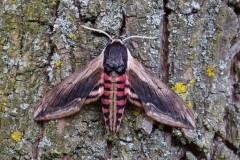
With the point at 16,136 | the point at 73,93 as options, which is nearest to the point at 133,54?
the point at 73,93

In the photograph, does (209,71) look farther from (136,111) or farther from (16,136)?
(16,136)

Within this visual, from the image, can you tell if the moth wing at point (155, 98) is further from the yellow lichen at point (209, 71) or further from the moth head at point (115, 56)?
the yellow lichen at point (209, 71)

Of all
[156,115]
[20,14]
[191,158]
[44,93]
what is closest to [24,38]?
[20,14]

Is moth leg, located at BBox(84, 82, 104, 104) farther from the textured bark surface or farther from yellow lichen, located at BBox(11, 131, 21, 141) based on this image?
yellow lichen, located at BBox(11, 131, 21, 141)

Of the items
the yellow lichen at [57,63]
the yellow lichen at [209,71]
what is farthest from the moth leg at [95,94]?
the yellow lichen at [209,71]

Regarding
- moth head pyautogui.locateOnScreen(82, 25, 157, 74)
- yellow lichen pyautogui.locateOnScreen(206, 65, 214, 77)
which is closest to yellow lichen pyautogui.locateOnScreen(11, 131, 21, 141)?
moth head pyautogui.locateOnScreen(82, 25, 157, 74)

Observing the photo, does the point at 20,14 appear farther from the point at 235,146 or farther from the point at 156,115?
the point at 235,146

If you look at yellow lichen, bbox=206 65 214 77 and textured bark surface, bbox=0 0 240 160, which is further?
yellow lichen, bbox=206 65 214 77
